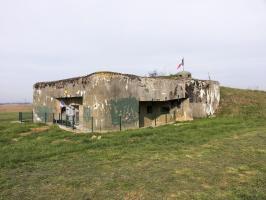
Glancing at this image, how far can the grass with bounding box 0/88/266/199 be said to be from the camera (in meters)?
6.82

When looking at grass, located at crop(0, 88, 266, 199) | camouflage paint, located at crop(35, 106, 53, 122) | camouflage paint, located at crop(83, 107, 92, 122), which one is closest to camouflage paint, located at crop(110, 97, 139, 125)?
camouflage paint, located at crop(83, 107, 92, 122)

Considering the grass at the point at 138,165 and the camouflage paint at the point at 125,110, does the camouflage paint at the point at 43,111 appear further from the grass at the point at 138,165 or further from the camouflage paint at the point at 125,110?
the camouflage paint at the point at 125,110

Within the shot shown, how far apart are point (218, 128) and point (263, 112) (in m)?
7.80

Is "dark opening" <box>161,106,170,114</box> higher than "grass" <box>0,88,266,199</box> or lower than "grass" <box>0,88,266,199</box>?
higher

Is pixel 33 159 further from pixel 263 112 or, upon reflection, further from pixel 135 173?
pixel 263 112

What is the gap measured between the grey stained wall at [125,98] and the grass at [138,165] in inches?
107

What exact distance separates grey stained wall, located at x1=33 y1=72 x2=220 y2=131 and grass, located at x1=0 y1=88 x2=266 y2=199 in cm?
273

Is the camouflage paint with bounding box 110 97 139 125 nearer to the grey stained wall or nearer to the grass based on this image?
the grey stained wall

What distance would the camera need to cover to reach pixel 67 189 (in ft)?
23.1

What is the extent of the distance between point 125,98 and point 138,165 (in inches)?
367

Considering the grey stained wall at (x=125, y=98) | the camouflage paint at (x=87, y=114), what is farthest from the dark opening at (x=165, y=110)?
the camouflage paint at (x=87, y=114)

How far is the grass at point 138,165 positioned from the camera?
22.4 feet

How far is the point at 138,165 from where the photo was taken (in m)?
9.04

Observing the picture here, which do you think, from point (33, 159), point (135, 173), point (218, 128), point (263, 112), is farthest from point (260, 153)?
point (263, 112)
